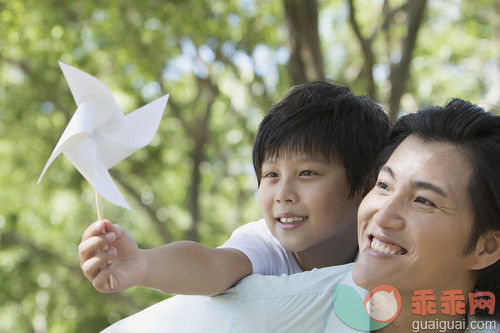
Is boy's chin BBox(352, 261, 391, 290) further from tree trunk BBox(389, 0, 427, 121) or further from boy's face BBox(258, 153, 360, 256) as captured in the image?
tree trunk BBox(389, 0, 427, 121)

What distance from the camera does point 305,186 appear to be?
2209 mm

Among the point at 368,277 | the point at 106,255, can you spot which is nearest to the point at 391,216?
the point at 368,277

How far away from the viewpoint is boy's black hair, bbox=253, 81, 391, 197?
7.46 feet

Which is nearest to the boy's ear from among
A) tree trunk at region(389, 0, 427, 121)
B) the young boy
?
the young boy

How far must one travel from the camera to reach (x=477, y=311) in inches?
80.9

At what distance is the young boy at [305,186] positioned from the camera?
82.7 inches

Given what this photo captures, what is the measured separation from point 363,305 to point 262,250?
423 mm

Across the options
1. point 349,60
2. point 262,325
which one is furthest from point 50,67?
point 262,325

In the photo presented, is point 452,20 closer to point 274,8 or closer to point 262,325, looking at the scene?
point 274,8

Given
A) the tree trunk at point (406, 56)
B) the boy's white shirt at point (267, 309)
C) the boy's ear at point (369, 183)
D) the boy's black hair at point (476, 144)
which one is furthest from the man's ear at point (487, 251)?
the tree trunk at point (406, 56)

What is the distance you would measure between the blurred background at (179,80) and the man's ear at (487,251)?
12.4ft

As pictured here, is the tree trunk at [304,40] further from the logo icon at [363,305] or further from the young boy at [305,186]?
the logo icon at [363,305]

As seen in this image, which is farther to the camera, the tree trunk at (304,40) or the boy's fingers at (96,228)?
the tree trunk at (304,40)

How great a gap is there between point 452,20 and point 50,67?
19.8 feet
